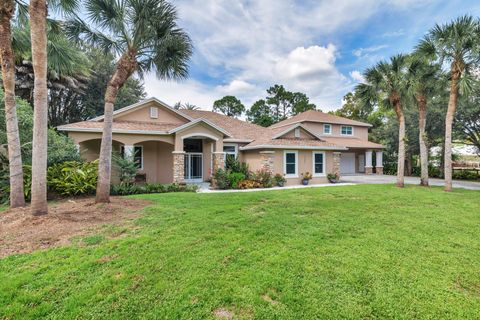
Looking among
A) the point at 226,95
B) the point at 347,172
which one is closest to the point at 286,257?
→ the point at 347,172

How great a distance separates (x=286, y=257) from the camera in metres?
4.17

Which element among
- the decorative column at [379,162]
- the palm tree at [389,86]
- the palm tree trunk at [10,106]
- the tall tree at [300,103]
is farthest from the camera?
the tall tree at [300,103]

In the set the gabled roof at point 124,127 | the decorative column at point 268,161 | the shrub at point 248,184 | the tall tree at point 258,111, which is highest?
the tall tree at point 258,111

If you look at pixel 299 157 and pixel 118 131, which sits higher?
pixel 118 131

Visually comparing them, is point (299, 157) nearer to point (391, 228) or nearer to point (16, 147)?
point (391, 228)

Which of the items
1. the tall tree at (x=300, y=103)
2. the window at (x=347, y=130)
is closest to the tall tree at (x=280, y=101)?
the tall tree at (x=300, y=103)

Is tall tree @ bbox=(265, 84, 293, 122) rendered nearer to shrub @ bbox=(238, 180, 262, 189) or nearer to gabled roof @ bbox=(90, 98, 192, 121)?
gabled roof @ bbox=(90, 98, 192, 121)

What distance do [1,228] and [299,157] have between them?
14.7m

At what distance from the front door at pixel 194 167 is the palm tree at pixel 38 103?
1074 centimetres

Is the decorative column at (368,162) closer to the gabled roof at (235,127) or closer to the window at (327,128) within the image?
the window at (327,128)

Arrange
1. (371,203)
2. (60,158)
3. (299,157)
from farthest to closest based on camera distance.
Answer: (299,157) → (60,158) → (371,203)

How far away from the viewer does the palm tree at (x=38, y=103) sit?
609 centimetres

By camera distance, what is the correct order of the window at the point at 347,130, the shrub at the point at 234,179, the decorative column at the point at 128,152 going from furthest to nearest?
the window at the point at 347,130 → the shrub at the point at 234,179 → the decorative column at the point at 128,152

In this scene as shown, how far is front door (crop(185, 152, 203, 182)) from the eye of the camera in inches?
666
